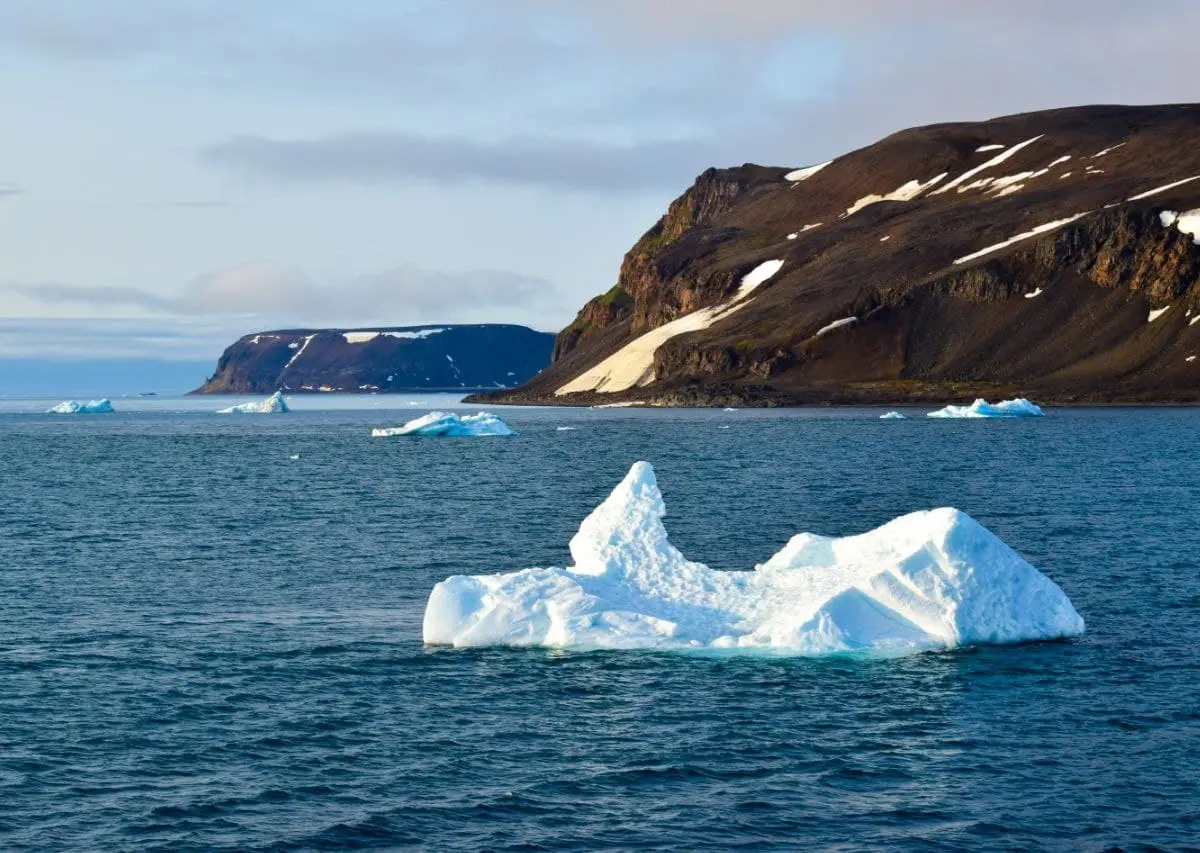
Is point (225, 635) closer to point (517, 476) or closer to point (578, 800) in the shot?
point (578, 800)

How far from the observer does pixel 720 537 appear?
58.2 meters

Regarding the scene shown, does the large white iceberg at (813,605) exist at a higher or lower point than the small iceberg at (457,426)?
lower

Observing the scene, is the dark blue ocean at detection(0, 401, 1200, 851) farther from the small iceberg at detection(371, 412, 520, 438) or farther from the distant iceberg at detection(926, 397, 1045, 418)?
the distant iceberg at detection(926, 397, 1045, 418)

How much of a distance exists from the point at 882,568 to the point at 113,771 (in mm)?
18585

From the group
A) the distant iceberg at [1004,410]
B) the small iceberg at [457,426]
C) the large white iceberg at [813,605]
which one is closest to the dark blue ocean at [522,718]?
the large white iceberg at [813,605]

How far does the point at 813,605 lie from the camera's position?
33094 mm

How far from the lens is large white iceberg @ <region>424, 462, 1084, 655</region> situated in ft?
109

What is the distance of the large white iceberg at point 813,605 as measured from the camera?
1313 inches

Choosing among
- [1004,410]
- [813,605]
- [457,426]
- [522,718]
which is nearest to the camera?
[522,718]

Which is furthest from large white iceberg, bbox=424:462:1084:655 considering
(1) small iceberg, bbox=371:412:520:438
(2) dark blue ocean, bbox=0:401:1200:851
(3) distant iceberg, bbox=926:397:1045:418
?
(3) distant iceberg, bbox=926:397:1045:418

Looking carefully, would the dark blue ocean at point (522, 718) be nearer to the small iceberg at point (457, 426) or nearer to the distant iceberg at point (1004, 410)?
the small iceberg at point (457, 426)

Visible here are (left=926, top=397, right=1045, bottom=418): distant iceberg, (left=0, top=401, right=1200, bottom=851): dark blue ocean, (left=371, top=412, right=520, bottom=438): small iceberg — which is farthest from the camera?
(left=926, top=397, right=1045, bottom=418): distant iceberg

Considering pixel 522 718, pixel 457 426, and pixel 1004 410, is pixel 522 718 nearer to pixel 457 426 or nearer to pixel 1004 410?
pixel 457 426

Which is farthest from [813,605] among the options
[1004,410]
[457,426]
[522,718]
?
[1004,410]
